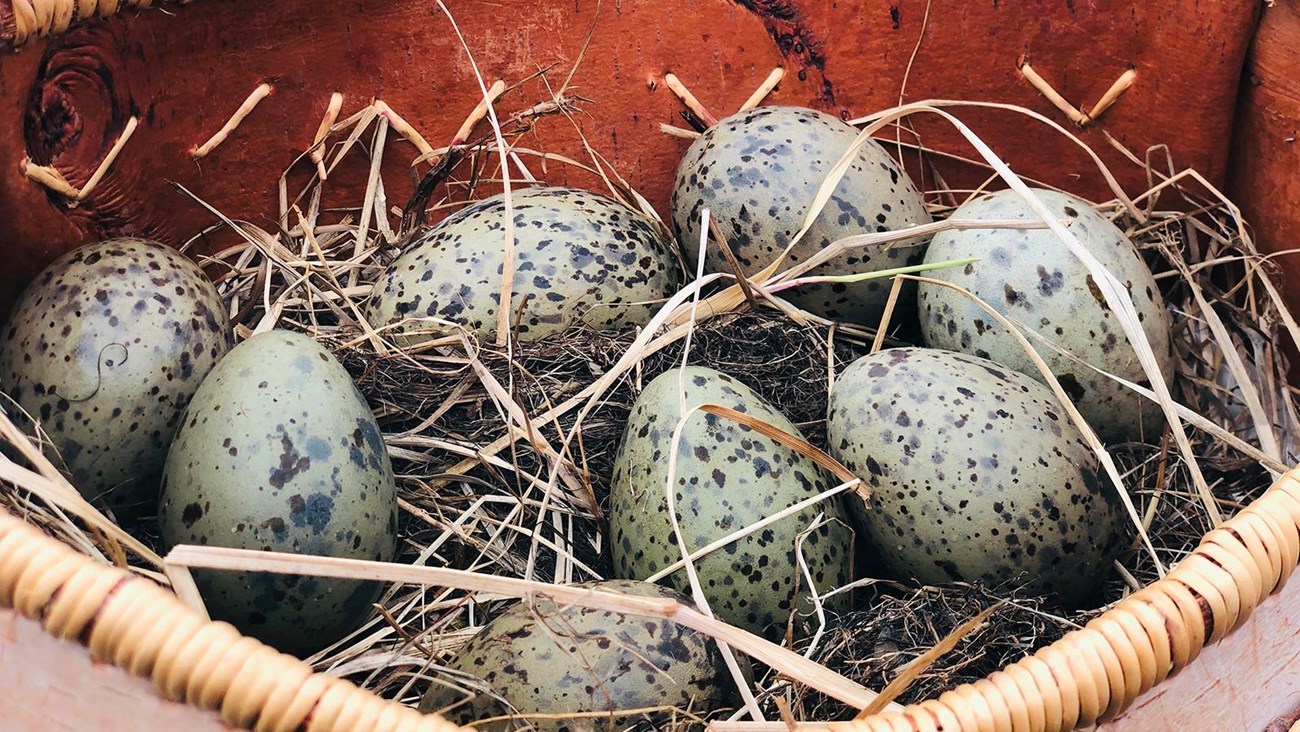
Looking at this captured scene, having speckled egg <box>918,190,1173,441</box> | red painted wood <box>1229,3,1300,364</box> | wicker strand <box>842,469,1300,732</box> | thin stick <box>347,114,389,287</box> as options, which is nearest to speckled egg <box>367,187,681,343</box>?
thin stick <box>347,114,389,287</box>

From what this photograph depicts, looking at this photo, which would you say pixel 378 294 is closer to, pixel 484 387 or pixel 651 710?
pixel 484 387

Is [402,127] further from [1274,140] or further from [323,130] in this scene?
[1274,140]

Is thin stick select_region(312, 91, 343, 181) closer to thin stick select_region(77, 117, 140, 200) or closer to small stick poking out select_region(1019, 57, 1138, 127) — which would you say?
thin stick select_region(77, 117, 140, 200)

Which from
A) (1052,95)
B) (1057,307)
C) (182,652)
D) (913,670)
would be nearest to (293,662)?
(182,652)

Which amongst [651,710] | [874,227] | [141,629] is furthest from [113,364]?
[874,227]

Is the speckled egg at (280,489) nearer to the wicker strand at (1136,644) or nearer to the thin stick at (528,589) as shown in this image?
the thin stick at (528,589)
